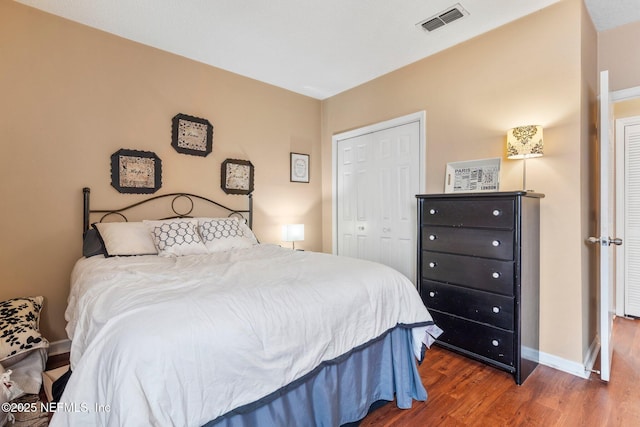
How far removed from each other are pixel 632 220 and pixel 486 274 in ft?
7.23

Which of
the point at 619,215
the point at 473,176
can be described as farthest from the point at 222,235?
the point at 619,215

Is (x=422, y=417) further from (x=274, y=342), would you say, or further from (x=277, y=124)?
(x=277, y=124)

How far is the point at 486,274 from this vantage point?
2123 mm

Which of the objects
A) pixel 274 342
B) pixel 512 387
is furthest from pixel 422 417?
pixel 274 342

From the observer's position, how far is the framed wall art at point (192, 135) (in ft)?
9.80

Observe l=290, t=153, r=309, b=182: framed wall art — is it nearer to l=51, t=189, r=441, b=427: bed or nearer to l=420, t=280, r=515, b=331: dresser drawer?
l=51, t=189, r=441, b=427: bed

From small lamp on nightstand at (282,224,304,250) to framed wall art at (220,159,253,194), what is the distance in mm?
610

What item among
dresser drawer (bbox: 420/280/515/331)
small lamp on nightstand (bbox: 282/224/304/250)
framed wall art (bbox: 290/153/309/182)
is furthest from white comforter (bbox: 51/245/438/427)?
framed wall art (bbox: 290/153/309/182)

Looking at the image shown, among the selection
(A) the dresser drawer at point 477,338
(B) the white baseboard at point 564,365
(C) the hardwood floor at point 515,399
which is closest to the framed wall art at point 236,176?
(A) the dresser drawer at point 477,338

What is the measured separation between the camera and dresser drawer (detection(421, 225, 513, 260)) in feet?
6.68

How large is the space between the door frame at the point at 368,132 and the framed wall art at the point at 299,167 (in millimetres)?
351

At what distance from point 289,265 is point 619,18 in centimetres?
321

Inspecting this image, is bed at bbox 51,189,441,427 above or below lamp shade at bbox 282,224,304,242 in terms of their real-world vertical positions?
below

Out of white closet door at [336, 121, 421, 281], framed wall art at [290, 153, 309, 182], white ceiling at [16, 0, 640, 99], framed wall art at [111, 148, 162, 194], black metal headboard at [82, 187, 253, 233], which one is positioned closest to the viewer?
white ceiling at [16, 0, 640, 99]
